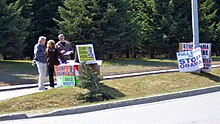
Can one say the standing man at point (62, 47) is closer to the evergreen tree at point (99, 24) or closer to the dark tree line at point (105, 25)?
the dark tree line at point (105, 25)

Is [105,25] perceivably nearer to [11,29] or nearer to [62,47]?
[11,29]

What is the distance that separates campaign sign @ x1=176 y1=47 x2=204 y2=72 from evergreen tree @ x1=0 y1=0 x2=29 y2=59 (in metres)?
9.97

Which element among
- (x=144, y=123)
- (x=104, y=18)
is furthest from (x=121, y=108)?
(x=104, y=18)

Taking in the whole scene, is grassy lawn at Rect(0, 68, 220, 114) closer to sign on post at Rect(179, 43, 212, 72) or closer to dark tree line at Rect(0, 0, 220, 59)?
sign on post at Rect(179, 43, 212, 72)

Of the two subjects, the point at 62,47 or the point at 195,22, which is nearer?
the point at 62,47

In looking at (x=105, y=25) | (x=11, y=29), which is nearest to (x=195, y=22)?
(x=105, y=25)

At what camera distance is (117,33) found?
2567cm

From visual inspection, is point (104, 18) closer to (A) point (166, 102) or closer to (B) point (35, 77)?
(B) point (35, 77)

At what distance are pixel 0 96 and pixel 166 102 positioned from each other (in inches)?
209

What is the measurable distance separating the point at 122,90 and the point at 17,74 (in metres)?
7.28

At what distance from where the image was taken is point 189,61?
16.8 metres

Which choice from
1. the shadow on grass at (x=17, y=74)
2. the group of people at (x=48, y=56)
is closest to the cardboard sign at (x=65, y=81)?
the group of people at (x=48, y=56)

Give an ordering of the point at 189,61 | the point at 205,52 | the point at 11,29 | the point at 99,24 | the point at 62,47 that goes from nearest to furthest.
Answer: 1. the point at 62,47
2. the point at 189,61
3. the point at 205,52
4. the point at 11,29
5. the point at 99,24

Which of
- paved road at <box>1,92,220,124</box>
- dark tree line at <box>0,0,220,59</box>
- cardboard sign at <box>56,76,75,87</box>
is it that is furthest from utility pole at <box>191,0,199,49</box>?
dark tree line at <box>0,0,220,59</box>
